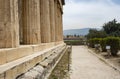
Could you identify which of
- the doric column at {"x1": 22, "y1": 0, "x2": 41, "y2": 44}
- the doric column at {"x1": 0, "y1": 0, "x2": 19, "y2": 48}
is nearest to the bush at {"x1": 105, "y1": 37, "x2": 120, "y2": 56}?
the doric column at {"x1": 22, "y1": 0, "x2": 41, "y2": 44}

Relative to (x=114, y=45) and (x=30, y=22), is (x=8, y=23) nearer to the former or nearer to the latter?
(x=30, y=22)

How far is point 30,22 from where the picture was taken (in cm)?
1299

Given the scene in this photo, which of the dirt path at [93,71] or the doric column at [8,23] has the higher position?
the doric column at [8,23]

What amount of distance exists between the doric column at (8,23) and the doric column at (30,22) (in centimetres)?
436

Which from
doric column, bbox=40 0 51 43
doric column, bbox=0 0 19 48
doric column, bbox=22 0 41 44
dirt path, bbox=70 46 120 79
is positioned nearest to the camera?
doric column, bbox=0 0 19 48

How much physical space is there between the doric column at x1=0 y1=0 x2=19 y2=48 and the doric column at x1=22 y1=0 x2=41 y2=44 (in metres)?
4.36

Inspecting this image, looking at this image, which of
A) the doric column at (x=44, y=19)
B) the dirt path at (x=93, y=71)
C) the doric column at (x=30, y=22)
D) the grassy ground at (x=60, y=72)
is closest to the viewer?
the doric column at (x=30, y=22)

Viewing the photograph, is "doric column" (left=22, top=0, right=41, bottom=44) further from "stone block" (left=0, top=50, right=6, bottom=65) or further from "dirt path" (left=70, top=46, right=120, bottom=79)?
"stone block" (left=0, top=50, right=6, bottom=65)

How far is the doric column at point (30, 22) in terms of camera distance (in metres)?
12.8

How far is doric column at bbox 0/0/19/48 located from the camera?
8055 millimetres

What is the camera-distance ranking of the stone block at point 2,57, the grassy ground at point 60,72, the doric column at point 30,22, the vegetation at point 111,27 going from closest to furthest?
the stone block at point 2,57 → the doric column at point 30,22 → the grassy ground at point 60,72 → the vegetation at point 111,27

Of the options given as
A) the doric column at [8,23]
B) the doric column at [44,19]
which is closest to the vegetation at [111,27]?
the doric column at [44,19]

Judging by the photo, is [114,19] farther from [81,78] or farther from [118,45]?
[81,78]

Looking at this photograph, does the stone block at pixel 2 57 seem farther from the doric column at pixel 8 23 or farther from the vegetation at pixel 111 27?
the vegetation at pixel 111 27
